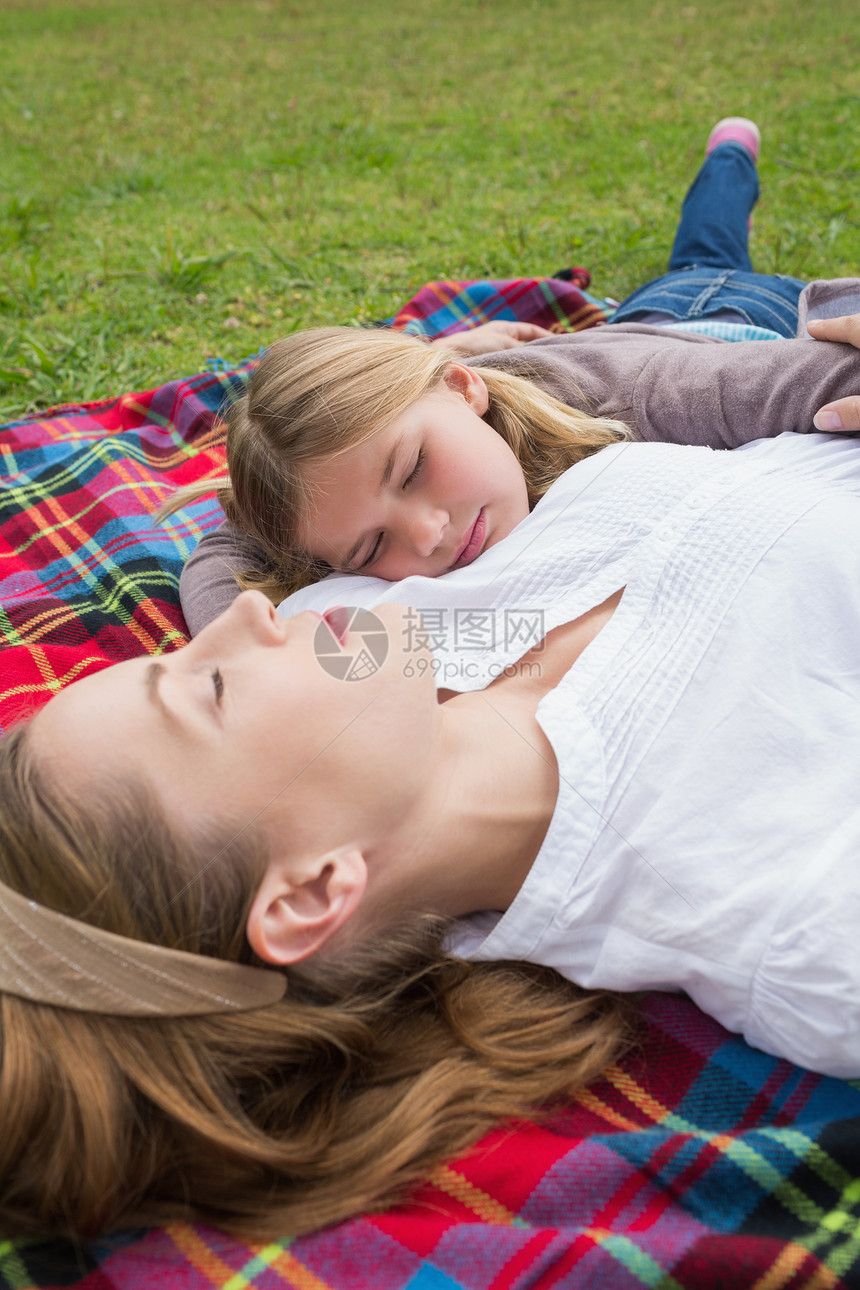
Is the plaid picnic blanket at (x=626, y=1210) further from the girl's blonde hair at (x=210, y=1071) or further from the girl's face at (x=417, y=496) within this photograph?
the girl's face at (x=417, y=496)

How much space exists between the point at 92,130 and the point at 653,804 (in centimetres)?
646

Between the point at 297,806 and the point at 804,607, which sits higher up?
the point at 804,607

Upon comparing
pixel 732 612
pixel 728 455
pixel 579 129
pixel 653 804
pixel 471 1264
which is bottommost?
pixel 471 1264

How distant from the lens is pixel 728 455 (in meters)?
1.91

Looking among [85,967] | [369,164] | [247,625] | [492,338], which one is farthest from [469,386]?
[369,164]

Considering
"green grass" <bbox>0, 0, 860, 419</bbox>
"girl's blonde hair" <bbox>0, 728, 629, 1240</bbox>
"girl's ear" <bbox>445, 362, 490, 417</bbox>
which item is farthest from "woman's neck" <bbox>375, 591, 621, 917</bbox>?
"green grass" <bbox>0, 0, 860, 419</bbox>

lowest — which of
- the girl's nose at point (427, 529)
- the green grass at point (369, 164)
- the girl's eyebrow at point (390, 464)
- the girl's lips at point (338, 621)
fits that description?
the girl's lips at point (338, 621)

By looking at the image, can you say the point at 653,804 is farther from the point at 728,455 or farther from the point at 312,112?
the point at 312,112

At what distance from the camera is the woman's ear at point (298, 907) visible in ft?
4.21

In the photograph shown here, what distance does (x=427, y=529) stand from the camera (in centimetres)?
191

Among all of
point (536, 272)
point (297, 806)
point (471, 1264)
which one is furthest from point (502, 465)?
point (536, 272)

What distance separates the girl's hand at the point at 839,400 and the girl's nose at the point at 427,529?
2.88 ft

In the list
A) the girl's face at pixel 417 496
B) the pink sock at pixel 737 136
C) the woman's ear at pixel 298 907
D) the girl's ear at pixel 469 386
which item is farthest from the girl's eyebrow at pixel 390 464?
the pink sock at pixel 737 136

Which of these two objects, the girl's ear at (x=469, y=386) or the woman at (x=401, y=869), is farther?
the girl's ear at (x=469, y=386)
